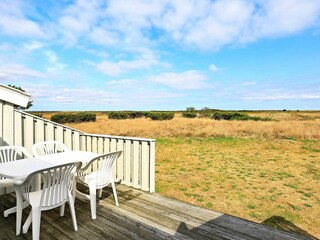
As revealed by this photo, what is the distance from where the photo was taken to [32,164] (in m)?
2.30

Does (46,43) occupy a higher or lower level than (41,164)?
higher

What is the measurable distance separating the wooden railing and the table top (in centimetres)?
81

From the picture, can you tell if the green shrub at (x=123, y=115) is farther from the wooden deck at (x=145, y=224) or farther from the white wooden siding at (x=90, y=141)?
the wooden deck at (x=145, y=224)

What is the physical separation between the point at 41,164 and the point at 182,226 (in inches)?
71.2

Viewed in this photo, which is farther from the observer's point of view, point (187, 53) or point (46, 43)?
point (187, 53)

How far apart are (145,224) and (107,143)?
5.92 ft

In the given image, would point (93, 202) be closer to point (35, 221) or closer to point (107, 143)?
Answer: point (35, 221)

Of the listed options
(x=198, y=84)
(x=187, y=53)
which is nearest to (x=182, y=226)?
(x=187, y=53)

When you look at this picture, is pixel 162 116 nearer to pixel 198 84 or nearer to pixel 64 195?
pixel 198 84

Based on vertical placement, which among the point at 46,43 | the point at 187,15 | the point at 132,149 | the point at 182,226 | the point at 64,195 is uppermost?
the point at 187,15

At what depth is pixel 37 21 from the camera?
5637 millimetres

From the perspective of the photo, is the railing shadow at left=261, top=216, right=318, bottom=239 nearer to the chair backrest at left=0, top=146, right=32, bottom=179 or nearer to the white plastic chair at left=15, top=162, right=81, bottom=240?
the white plastic chair at left=15, top=162, right=81, bottom=240

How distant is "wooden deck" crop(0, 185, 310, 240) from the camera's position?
206 centimetres

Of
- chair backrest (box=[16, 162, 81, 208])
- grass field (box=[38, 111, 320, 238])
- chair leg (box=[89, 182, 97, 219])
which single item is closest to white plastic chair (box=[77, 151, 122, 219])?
chair leg (box=[89, 182, 97, 219])
